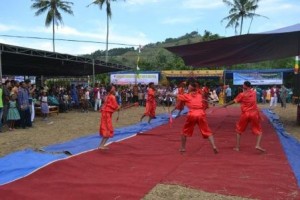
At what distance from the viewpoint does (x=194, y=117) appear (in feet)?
29.9

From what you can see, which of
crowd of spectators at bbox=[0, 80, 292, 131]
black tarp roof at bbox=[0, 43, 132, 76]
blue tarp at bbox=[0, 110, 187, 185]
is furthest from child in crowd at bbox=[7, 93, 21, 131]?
blue tarp at bbox=[0, 110, 187, 185]

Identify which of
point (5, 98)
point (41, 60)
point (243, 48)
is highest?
point (243, 48)

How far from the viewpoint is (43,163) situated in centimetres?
746

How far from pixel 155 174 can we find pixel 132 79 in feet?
99.0

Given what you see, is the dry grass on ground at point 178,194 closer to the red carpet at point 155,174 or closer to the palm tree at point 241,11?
the red carpet at point 155,174

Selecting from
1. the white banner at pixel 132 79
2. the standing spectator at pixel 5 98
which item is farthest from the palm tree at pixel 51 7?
the standing spectator at pixel 5 98

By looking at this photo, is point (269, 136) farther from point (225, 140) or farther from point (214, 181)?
point (214, 181)

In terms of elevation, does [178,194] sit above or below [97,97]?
below

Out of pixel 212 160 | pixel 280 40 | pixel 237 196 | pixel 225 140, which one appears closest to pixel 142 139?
pixel 225 140

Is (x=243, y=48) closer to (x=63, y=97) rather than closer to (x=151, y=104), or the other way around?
(x=151, y=104)

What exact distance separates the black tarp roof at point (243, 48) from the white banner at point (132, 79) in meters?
17.0

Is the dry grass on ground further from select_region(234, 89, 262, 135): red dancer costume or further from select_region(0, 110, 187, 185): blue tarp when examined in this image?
select_region(234, 89, 262, 135): red dancer costume

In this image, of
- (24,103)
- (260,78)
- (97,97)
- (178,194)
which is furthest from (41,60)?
(260,78)

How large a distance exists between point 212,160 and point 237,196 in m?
2.50
